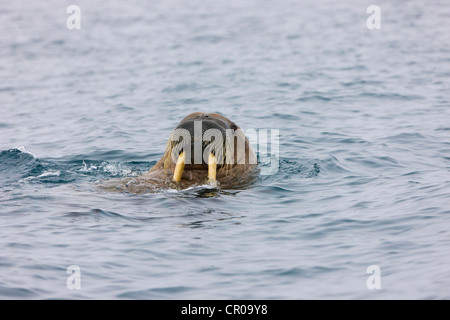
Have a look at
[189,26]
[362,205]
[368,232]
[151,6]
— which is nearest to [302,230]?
[368,232]

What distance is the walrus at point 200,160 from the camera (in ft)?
29.0

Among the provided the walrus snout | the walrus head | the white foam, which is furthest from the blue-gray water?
the walrus snout

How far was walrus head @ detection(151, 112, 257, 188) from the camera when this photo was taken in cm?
880

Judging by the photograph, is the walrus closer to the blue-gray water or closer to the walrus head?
the walrus head

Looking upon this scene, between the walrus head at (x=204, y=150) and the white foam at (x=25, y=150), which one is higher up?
the walrus head at (x=204, y=150)

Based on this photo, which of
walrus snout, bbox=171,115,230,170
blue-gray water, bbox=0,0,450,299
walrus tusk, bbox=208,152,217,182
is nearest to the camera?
blue-gray water, bbox=0,0,450,299

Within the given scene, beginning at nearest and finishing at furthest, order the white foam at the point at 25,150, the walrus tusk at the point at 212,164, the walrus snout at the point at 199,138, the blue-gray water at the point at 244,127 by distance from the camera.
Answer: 1. the blue-gray water at the point at 244,127
2. the walrus snout at the point at 199,138
3. the walrus tusk at the point at 212,164
4. the white foam at the point at 25,150

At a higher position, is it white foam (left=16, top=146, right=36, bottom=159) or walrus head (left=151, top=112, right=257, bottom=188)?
walrus head (left=151, top=112, right=257, bottom=188)

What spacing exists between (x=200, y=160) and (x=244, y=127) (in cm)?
560

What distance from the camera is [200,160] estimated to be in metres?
9.13

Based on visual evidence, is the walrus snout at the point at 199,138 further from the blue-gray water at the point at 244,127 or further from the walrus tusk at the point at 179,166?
the blue-gray water at the point at 244,127

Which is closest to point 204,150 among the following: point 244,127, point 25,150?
point 25,150

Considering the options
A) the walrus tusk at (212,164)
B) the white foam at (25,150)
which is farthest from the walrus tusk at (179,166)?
the white foam at (25,150)

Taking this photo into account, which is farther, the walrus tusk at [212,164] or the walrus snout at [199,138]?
the walrus tusk at [212,164]
